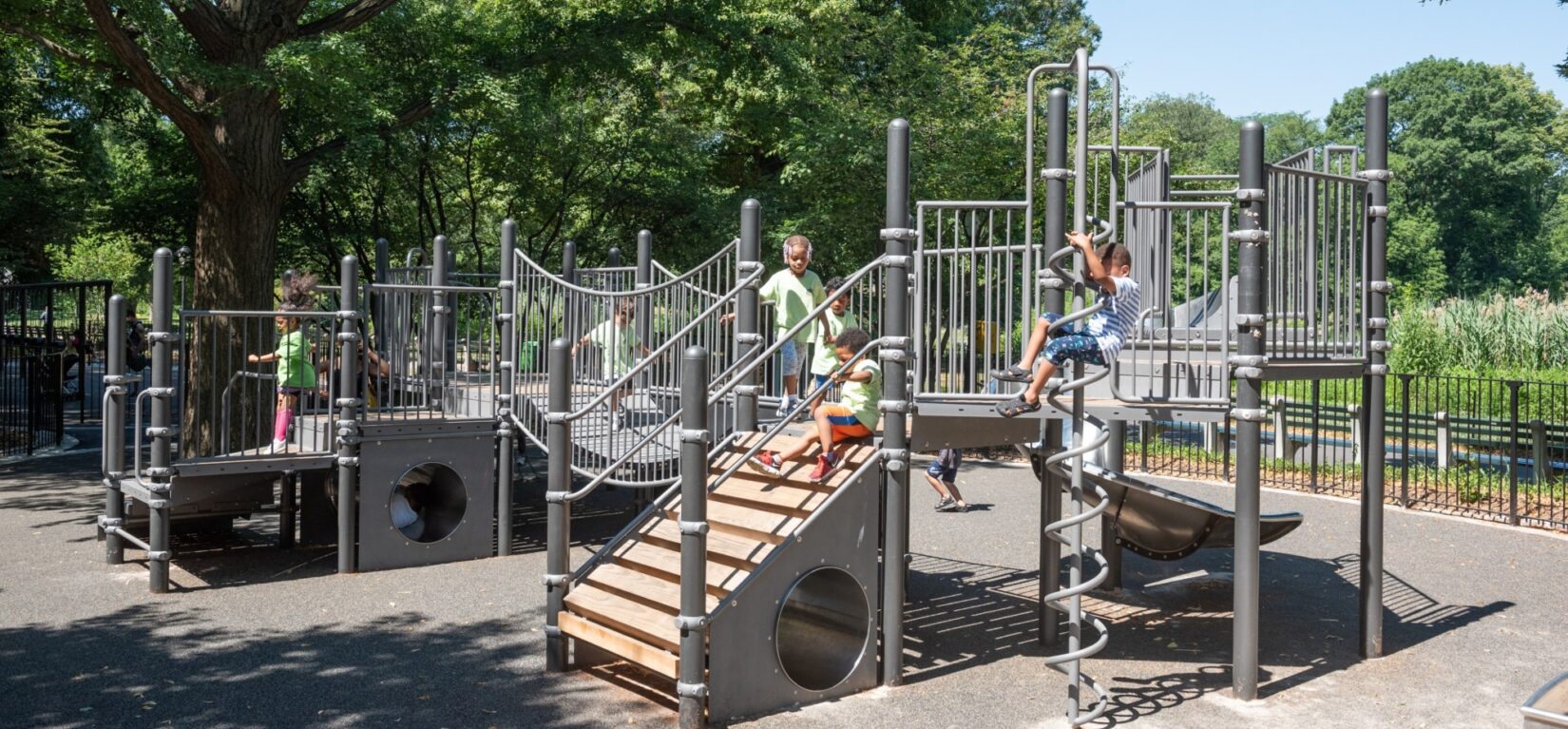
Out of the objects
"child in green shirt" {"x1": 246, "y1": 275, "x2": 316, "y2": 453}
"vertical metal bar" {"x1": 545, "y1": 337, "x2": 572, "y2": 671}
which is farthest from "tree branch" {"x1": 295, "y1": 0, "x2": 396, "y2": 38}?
"vertical metal bar" {"x1": 545, "y1": 337, "x2": 572, "y2": 671}

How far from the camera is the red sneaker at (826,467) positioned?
7012mm

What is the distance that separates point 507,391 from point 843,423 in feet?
14.4

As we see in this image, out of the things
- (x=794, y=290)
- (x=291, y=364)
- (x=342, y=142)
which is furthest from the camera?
(x=342, y=142)

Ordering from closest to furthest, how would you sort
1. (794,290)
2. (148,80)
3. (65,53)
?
(794,290)
(148,80)
(65,53)

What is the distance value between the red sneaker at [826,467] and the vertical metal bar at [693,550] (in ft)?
3.59

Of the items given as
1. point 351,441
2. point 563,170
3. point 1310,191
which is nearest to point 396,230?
point 563,170

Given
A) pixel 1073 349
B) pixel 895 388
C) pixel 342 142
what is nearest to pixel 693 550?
pixel 895 388

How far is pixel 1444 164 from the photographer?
62.6m

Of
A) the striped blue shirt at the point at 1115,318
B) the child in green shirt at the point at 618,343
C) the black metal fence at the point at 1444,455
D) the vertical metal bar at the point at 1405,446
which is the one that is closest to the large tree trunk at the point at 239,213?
the child in green shirt at the point at 618,343

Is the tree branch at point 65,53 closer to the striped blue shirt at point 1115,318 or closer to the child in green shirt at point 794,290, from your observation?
the child in green shirt at point 794,290

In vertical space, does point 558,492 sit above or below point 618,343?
below

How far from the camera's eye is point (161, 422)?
9.32 meters

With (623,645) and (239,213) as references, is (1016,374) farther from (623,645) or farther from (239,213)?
(239,213)

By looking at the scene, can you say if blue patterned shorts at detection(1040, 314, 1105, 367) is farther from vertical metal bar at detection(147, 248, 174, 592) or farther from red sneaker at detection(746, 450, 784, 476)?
vertical metal bar at detection(147, 248, 174, 592)
